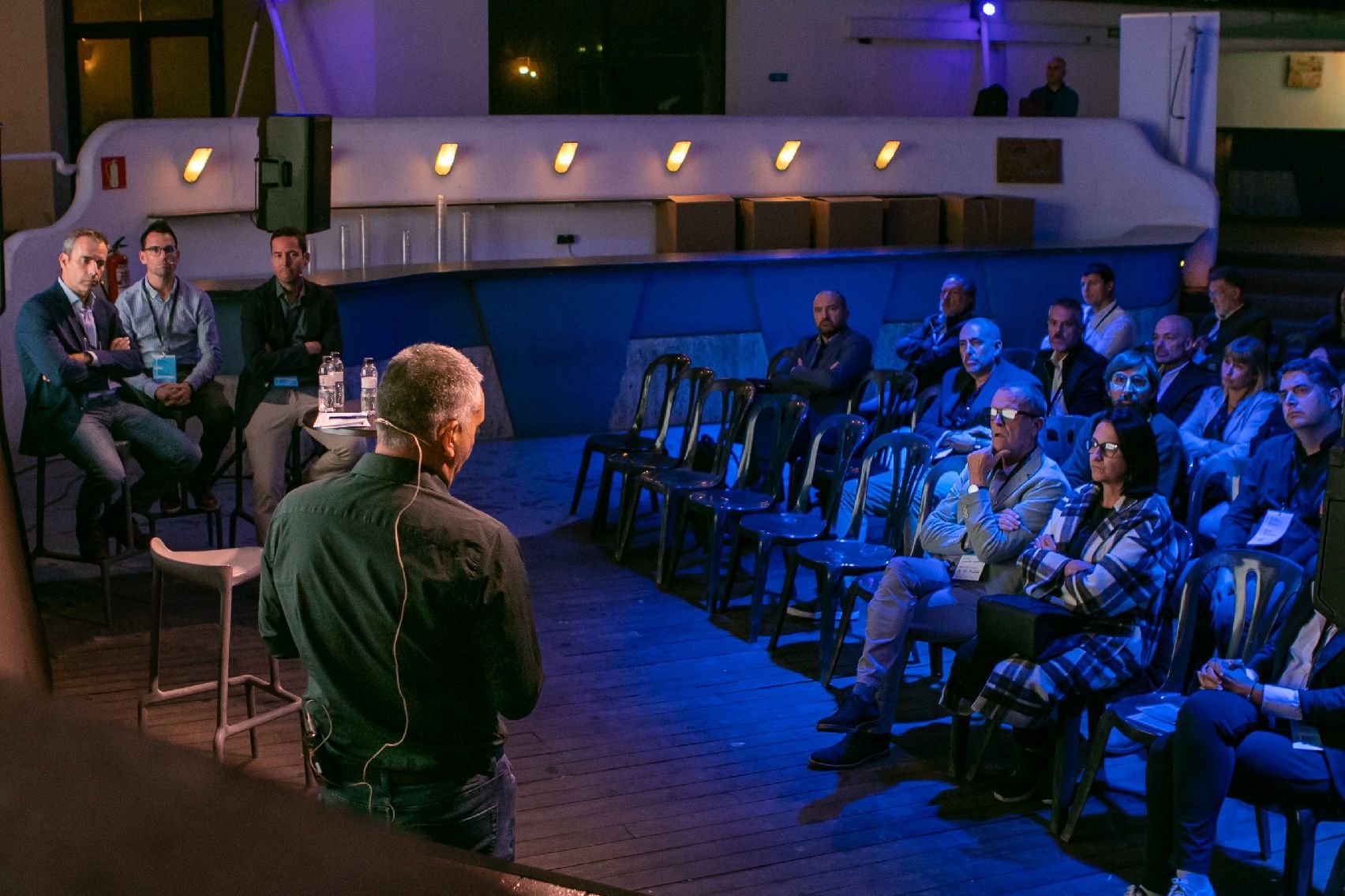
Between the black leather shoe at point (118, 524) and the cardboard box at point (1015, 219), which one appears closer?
the black leather shoe at point (118, 524)

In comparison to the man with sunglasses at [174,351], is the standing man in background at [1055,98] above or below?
above

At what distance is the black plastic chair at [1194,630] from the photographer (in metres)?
4.02

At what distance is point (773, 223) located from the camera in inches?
468

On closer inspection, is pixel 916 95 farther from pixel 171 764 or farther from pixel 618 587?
pixel 171 764

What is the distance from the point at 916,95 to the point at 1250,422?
9.77m

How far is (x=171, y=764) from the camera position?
0.43 metres

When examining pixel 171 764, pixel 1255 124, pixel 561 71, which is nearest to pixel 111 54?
pixel 561 71

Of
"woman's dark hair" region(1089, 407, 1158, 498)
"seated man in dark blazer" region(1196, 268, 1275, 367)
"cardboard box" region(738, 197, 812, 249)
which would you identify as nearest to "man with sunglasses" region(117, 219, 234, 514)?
"woman's dark hair" region(1089, 407, 1158, 498)

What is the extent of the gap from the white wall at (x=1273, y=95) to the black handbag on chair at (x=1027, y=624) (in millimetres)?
14191

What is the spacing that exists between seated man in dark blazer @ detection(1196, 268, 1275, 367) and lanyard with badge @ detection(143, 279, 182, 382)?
194 inches

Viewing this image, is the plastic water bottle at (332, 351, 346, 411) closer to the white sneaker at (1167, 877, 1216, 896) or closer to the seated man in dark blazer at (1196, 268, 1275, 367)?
the white sneaker at (1167, 877, 1216, 896)

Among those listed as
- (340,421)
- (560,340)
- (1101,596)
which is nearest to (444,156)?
(560,340)

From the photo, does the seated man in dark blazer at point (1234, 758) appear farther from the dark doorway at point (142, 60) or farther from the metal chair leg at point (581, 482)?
the dark doorway at point (142, 60)

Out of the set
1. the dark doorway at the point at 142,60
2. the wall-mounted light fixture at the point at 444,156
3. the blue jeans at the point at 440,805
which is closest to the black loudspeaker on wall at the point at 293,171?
the wall-mounted light fixture at the point at 444,156
